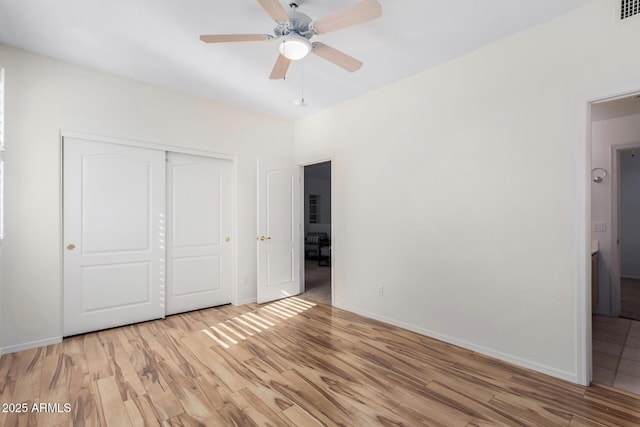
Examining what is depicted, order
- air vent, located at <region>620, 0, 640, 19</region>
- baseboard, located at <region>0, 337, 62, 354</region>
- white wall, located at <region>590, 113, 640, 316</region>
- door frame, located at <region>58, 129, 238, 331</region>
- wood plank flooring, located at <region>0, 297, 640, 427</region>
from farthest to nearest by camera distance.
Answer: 1. white wall, located at <region>590, 113, 640, 316</region>
2. door frame, located at <region>58, 129, 238, 331</region>
3. baseboard, located at <region>0, 337, 62, 354</region>
4. air vent, located at <region>620, 0, 640, 19</region>
5. wood plank flooring, located at <region>0, 297, 640, 427</region>

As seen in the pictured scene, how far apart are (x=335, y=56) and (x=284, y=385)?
2545 mm

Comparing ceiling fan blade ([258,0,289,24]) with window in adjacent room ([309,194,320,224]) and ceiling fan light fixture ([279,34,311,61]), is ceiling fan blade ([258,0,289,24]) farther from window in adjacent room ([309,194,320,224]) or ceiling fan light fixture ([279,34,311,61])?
window in adjacent room ([309,194,320,224])

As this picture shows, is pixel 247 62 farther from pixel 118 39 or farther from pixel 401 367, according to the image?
pixel 401 367

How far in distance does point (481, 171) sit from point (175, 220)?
11.6 ft

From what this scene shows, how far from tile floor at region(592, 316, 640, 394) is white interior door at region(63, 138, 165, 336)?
4447mm

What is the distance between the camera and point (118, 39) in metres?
2.63

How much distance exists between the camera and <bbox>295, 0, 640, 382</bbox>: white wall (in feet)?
7.38

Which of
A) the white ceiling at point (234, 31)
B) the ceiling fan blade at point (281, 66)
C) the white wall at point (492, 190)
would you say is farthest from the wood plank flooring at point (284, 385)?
the white ceiling at point (234, 31)

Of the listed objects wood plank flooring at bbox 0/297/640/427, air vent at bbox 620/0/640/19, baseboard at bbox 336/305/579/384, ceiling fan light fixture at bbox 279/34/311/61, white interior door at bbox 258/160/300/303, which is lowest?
wood plank flooring at bbox 0/297/640/427

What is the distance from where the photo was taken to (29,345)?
2.82 meters

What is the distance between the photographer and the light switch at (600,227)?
397cm

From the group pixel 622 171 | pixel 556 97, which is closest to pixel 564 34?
pixel 556 97

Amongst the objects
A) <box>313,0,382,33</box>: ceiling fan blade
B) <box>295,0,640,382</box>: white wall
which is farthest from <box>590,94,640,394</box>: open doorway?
<box>313,0,382,33</box>: ceiling fan blade

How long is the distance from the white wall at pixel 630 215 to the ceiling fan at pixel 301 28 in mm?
6976
